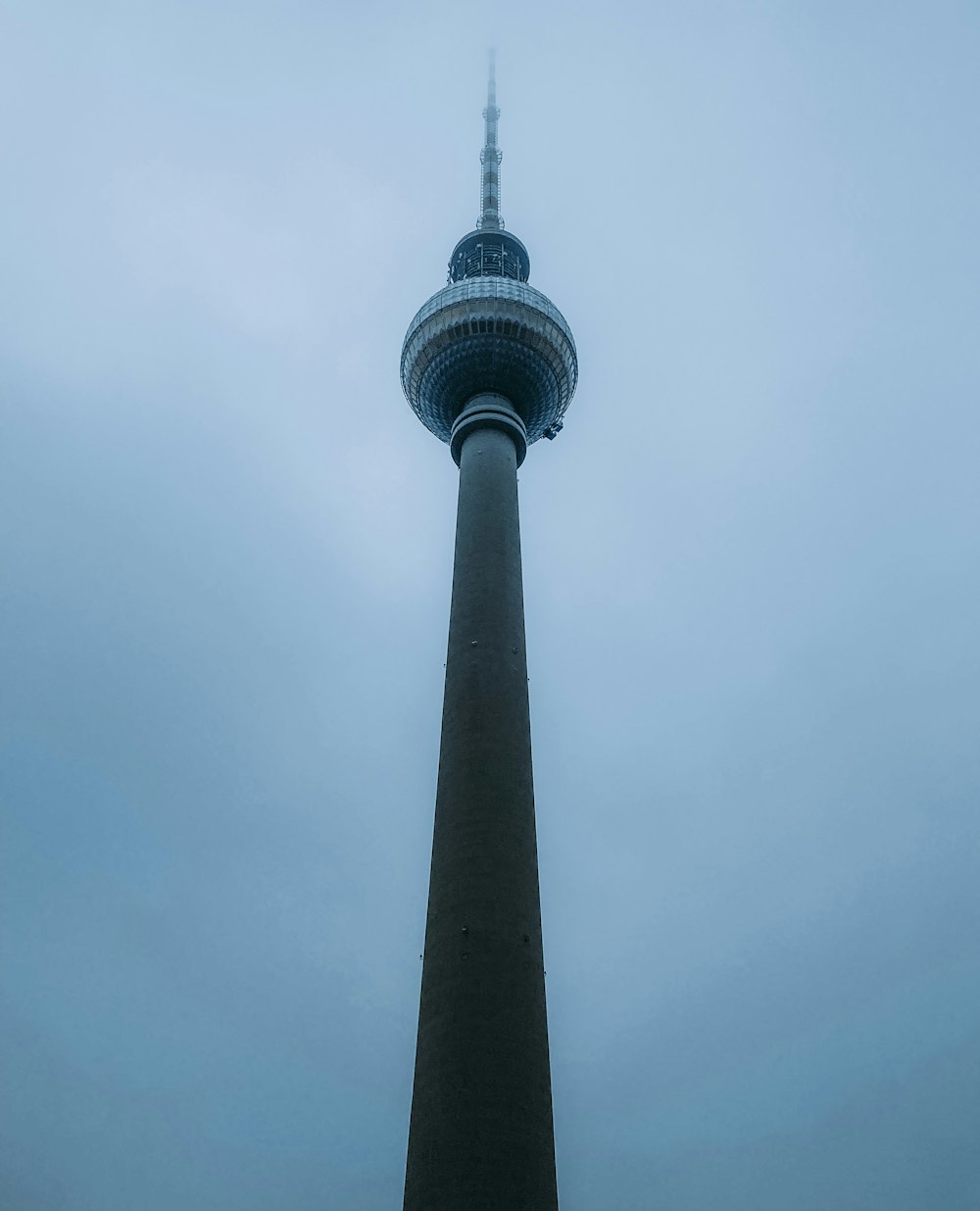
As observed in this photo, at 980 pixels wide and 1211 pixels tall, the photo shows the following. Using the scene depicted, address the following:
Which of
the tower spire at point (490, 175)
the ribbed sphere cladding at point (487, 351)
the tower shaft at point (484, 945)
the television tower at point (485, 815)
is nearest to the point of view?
the tower shaft at point (484, 945)

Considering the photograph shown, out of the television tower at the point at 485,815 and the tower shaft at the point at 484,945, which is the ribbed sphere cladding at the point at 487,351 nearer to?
the television tower at the point at 485,815

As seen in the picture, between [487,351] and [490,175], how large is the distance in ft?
80.6

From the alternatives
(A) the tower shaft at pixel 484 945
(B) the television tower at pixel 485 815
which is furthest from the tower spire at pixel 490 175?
(A) the tower shaft at pixel 484 945

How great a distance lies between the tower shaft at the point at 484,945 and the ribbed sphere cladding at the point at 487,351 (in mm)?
13872

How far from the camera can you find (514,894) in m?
33.6

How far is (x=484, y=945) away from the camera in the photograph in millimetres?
32000

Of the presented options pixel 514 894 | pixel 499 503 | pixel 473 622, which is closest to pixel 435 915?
pixel 514 894

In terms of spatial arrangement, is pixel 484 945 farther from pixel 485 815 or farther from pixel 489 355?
pixel 489 355

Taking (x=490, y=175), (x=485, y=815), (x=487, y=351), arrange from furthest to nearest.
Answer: (x=490, y=175) < (x=487, y=351) < (x=485, y=815)

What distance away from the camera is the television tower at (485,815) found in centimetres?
2889

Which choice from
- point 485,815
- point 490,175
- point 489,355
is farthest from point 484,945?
point 490,175

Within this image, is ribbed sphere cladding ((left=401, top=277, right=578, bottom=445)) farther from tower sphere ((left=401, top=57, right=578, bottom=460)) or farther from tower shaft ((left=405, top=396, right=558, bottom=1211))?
tower shaft ((left=405, top=396, right=558, bottom=1211))

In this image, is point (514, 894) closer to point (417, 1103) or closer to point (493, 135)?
point (417, 1103)

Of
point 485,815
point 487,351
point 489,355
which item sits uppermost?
point 487,351
